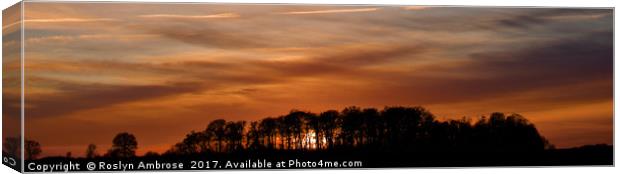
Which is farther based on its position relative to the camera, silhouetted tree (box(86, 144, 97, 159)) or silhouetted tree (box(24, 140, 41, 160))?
silhouetted tree (box(86, 144, 97, 159))

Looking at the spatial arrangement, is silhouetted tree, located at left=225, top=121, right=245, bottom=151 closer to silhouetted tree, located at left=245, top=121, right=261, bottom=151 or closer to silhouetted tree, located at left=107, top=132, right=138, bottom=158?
silhouetted tree, located at left=245, top=121, right=261, bottom=151

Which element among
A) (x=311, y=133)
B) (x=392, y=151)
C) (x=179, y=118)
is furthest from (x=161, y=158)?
(x=392, y=151)

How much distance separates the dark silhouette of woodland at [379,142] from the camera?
18.1 metres

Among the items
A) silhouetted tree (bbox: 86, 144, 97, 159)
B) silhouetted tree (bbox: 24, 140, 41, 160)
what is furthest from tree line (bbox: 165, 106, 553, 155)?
silhouetted tree (bbox: 24, 140, 41, 160)

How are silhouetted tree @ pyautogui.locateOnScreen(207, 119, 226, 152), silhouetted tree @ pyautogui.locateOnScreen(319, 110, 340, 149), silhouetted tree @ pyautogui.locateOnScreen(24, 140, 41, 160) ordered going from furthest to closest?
silhouetted tree @ pyautogui.locateOnScreen(319, 110, 340, 149), silhouetted tree @ pyautogui.locateOnScreen(207, 119, 226, 152), silhouetted tree @ pyautogui.locateOnScreen(24, 140, 41, 160)

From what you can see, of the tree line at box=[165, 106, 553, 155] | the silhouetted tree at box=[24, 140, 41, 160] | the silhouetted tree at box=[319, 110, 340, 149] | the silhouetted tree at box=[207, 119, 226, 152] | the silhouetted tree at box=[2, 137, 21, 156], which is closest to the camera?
the silhouetted tree at box=[24, 140, 41, 160]

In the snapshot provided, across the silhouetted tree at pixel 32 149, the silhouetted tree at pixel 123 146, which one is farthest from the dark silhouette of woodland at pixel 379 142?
the silhouetted tree at pixel 32 149

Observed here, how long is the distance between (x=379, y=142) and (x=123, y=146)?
3595 mm

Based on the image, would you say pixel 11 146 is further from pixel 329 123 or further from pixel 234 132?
pixel 329 123

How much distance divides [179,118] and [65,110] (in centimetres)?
152

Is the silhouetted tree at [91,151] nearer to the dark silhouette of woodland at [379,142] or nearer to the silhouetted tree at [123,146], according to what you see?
the dark silhouette of woodland at [379,142]

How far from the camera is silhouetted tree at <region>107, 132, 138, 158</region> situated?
702 inches

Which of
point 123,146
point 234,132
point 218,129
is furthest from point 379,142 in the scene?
point 123,146

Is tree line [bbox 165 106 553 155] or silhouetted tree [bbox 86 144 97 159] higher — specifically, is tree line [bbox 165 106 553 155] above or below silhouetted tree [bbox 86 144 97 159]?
above
